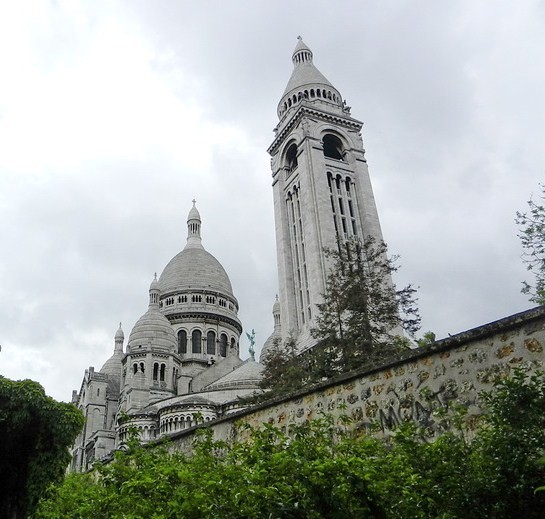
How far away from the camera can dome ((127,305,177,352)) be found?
49188mm

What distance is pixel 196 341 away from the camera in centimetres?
5812

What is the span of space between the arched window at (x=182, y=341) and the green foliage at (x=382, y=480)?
51480 millimetres

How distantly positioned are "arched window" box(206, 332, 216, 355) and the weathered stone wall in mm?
49112

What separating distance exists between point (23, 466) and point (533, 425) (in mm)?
9830

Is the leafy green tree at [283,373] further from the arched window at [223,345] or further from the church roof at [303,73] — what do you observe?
the church roof at [303,73]

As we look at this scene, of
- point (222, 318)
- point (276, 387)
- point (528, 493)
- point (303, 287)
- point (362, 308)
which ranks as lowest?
point (528, 493)

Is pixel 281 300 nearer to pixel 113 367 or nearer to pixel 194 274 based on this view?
pixel 194 274

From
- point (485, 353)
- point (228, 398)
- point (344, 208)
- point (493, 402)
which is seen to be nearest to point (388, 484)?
point (493, 402)

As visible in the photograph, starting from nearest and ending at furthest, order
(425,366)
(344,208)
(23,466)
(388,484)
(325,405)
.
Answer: (388,484) < (425,366) < (325,405) < (23,466) < (344,208)

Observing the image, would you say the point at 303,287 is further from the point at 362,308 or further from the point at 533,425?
the point at 533,425

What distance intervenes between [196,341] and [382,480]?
177 ft

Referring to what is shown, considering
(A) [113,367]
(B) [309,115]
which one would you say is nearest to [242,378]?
(A) [113,367]

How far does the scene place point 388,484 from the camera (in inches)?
194

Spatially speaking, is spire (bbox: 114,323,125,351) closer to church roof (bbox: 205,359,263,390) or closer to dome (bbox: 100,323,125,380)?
dome (bbox: 100,323,125,380)
